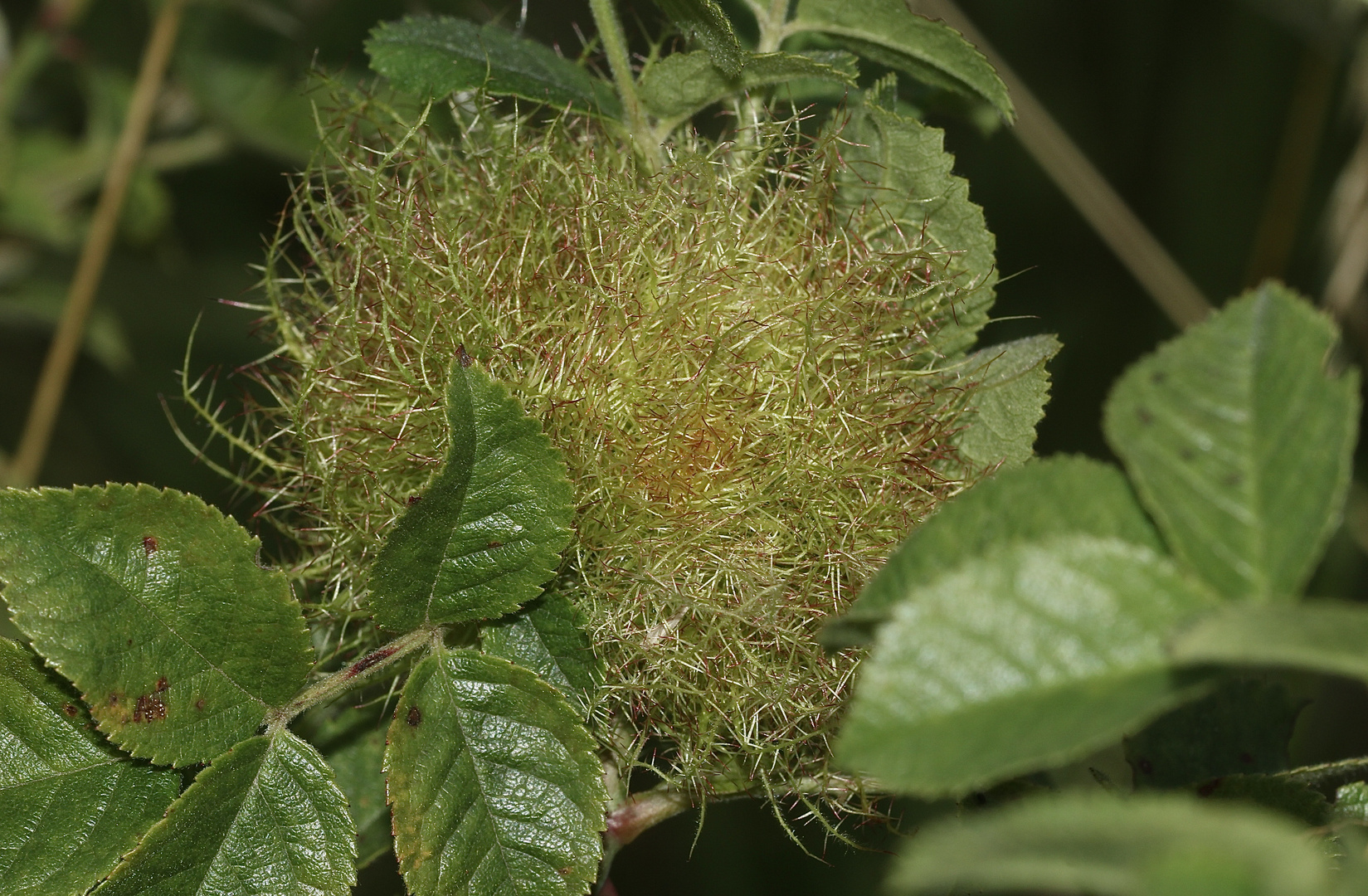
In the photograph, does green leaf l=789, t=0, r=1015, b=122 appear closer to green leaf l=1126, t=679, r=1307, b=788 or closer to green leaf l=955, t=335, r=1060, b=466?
green leaf l=955, t=335, r=1060, b=466

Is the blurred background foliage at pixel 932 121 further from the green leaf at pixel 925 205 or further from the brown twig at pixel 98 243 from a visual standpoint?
the green leaf at pixel 925 205

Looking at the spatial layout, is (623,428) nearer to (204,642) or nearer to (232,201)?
(204,642)

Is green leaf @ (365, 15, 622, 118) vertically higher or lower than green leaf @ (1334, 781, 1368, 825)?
higher

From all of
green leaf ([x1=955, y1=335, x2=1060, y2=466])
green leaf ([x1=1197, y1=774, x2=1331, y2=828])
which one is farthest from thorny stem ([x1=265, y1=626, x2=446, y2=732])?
green leaf ([x1=1197, y1=774, x2=1331, y2=828])

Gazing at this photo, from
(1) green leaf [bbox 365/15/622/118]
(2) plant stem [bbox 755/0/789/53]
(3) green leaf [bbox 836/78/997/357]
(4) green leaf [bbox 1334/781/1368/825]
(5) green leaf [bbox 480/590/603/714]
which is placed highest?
(2) plant stem [bbox 755/0/789/53]

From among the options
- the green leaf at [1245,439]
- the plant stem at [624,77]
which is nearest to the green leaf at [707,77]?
the plant stem at [624,77]

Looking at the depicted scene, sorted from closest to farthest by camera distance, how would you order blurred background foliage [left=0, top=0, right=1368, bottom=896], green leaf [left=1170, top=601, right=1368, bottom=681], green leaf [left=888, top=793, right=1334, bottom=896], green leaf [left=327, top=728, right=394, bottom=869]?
green leaf [left=888, top=793, right=1334, bottom=896] < green leaf [left=1170, top=601, right=1368, bottom=681] < green leaf [left=327, top=728, right=394, bottom=869] < blurred background foliage [left=0, top=0, right=1368, bottom=896]

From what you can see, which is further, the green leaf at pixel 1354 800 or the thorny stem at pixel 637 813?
the thorny stem at pixel 637 813
